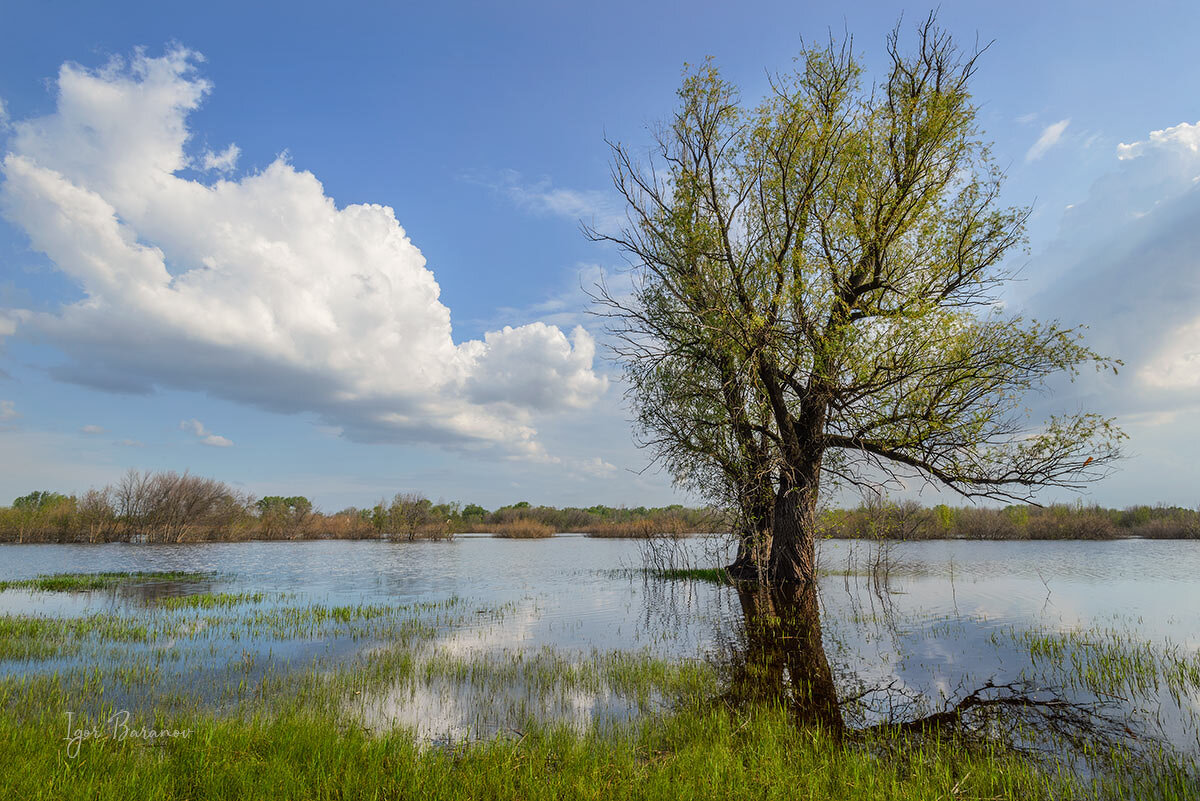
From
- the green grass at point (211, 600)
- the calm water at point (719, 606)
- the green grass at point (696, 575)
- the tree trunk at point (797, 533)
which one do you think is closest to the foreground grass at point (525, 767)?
the calm water at point (719, 606)

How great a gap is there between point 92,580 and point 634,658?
29.5m

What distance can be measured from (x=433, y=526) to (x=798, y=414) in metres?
57.8

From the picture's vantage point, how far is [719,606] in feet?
62.4

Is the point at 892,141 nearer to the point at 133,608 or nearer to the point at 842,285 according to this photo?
the point at 842,285

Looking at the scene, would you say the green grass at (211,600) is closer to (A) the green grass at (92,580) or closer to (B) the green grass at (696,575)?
(A) the green grass at (92,580)

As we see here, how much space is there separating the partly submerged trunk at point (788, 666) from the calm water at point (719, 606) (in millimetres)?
505

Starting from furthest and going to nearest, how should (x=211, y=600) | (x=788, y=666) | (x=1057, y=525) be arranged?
(x=1057, y=525)
(x=211, y=600)
(x=788, y=666)

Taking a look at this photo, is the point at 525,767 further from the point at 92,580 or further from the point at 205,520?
the point at 205,520

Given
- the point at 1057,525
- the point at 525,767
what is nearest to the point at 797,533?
the point at 525,767

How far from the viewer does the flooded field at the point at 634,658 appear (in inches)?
317

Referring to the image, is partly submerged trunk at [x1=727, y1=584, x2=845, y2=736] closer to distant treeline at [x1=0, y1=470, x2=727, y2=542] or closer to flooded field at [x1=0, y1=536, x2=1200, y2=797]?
flooded field at [x1=0, y1=536, x2=1200, y2=797]

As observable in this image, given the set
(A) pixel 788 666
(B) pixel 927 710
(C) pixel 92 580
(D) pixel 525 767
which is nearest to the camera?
(D) pixel 525 767

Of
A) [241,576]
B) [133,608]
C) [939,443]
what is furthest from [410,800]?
[241,576]

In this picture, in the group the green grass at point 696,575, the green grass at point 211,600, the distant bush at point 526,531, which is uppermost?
the green grass at point 696,575
